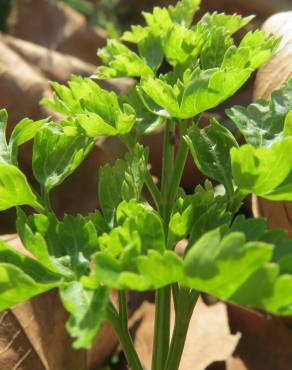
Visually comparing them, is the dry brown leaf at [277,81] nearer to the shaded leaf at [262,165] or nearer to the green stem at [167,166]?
the green stem at [167,166]

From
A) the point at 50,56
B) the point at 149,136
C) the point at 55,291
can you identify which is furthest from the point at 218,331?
the point at 50,56

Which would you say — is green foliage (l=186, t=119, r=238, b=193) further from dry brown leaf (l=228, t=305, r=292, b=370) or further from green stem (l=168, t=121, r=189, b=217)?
dry brown leaf (l=228, t=305, r=292, b=370)

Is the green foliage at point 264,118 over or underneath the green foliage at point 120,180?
over

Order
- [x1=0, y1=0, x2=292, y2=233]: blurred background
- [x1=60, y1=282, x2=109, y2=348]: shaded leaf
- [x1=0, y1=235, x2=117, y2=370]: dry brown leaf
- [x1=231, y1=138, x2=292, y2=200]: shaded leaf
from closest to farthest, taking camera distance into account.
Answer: [x1=60, y1=282, x2=109, y2=348]: shaded leaf < [x1=231, y1=138, x2=292, y2=200]: shaded leaf < [x1=0, y1=235, x2=117, y2=370]: dry brown leaf < [x1=0, y1=0, x2=292, y2=233]: blurred background

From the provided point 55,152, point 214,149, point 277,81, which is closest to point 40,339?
point 55,152

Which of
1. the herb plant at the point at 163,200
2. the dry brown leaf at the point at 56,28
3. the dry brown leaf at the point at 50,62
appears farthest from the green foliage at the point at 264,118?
the dry brown leaf at the point at 56,28

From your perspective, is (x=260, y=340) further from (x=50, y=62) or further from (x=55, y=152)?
(x=50, y=62)

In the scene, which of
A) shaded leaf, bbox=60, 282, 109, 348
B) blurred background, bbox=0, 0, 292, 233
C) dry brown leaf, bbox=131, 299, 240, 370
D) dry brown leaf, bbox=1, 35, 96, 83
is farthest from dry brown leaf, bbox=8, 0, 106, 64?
shaded leaf, bbox=60, 282, 109, 348
